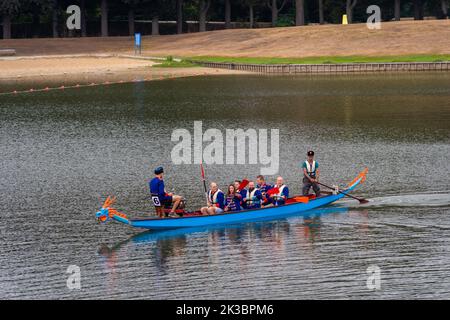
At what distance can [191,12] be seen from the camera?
145500 millimetres

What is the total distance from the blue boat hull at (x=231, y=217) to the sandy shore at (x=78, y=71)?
2189 inches

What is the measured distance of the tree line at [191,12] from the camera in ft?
422

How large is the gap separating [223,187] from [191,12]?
336 ft

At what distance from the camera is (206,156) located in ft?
180

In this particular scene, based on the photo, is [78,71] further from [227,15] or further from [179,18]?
[227,15]

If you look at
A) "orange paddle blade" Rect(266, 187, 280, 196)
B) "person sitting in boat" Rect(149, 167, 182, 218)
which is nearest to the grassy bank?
"orange paddle blade" Rect(266, 187, 280, 196)

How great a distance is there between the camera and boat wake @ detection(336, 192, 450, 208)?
41.5m

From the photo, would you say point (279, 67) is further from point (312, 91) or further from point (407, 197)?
point (407, 197)

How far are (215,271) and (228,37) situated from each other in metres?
93.1

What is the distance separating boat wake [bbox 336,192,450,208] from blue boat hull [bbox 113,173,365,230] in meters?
1.14

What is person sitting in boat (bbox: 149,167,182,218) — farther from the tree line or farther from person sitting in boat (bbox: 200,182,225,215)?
the tree line

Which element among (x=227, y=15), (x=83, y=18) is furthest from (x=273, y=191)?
(x=227, y=15)

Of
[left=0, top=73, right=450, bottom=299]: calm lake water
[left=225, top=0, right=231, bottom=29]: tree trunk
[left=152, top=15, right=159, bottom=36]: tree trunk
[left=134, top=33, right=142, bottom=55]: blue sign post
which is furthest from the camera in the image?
[left=225, top=0, right=231, bottom=29]: tree trunk
